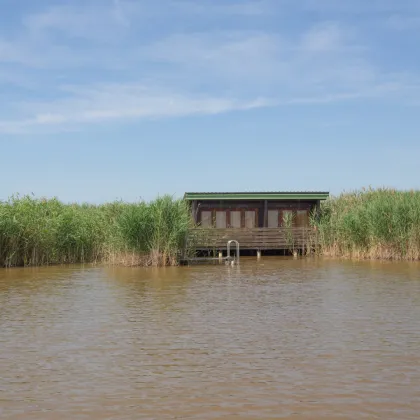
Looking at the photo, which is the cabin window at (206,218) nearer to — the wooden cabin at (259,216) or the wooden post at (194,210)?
the wooden cabin at (259,216)

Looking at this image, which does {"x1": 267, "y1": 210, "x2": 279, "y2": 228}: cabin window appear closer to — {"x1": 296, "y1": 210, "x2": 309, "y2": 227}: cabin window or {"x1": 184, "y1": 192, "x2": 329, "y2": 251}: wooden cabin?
{"x1": 184, "y1": 192, "x2": 329, "y2": 251}: wooden cabin

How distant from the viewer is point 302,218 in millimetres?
35094

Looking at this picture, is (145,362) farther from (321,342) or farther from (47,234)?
(47,234)

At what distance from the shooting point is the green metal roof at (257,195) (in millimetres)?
33844

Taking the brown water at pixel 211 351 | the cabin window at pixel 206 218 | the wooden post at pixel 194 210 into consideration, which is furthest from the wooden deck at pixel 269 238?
the brown water at pixel 211 351

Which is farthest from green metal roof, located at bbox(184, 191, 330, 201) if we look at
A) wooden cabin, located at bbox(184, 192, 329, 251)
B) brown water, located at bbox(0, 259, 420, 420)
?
brown water, located at bbox(0, 259, 420, 420)

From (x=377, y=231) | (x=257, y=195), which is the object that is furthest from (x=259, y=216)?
(x=377, y=231)

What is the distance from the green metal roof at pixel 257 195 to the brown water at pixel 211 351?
1534 centimetres

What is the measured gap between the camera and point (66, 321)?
12.8 m

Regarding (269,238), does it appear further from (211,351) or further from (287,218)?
(211,351)

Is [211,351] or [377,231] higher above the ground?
[377,231]

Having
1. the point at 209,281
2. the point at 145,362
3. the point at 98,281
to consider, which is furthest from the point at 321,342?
the point at 98,281

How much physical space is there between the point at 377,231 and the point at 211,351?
19198 mm

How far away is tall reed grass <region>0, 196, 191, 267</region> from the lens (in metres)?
25.1
